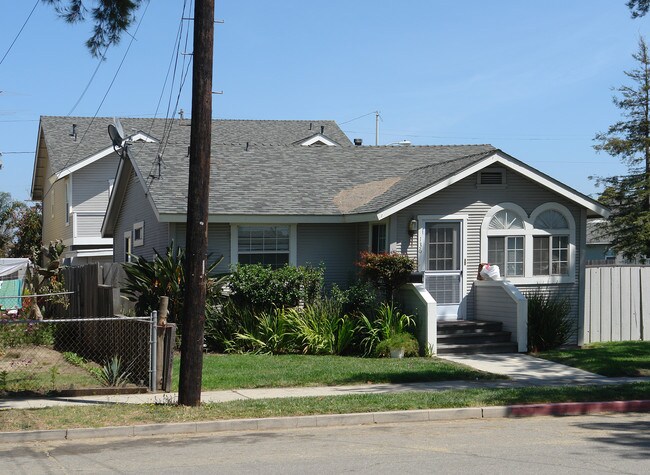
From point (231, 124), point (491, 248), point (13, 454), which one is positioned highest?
point (231, 124)

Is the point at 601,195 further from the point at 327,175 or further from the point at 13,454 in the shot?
the point at 13,454

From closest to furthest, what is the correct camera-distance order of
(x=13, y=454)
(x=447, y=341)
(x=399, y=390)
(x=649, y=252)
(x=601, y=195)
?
1. (x=13, y=454)
2. (x=399, y=390)
3. (x=447, y=341)
4. (x=649, y=252)
5. (x=601, y=195)

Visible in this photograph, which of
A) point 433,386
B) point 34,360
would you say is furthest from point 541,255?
point 34,360

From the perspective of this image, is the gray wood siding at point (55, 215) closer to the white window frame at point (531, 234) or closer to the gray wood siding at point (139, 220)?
the gray wood siding at point (139, 220)

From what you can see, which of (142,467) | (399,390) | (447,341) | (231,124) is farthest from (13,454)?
(231,124)

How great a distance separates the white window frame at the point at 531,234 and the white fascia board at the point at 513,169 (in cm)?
45

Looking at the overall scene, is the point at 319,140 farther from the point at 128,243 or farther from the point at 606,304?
the point at 606,304

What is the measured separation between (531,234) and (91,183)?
19.8m

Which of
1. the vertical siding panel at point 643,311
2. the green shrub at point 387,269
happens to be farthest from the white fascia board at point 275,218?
the vertical siding panel at point 643,311

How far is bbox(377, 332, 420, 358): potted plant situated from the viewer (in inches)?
686

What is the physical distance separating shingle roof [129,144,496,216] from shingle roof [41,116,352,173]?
983 centimetres

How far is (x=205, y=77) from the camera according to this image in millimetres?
11805

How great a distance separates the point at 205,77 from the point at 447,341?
890 centimetres

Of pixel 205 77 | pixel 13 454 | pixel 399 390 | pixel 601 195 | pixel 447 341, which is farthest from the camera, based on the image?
pixel 601 195
